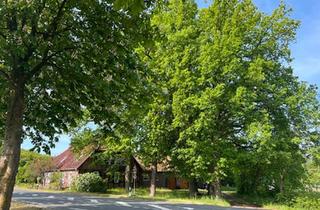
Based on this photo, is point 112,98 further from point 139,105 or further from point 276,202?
point 276,202

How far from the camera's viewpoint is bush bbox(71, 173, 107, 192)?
45.0 meters

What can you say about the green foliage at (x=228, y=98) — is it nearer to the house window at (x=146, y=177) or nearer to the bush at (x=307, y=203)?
the bush at (x=307, y=203)

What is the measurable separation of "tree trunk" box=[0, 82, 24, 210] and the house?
109ft

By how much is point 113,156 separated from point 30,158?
2233 cm

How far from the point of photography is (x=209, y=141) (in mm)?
37750

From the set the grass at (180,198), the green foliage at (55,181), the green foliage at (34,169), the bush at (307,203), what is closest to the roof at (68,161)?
the green foliage at (55,181)

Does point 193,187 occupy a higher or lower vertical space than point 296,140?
lower

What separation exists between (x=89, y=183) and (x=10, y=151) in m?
34.4

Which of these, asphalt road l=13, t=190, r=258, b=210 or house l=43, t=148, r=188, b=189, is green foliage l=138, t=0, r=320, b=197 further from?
asphalt road l=13, t=190, r=258, b=210

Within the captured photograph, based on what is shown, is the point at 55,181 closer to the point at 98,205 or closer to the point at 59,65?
the point at 98,205

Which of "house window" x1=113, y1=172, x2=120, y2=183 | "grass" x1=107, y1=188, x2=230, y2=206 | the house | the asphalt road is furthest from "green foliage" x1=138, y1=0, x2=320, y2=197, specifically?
"house window" x1=113, y1=172, x2=120, y2=183

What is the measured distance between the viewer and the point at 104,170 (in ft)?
174

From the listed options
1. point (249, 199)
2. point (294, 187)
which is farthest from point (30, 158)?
point (294, 187)

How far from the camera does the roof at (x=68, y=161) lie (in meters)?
51.6
